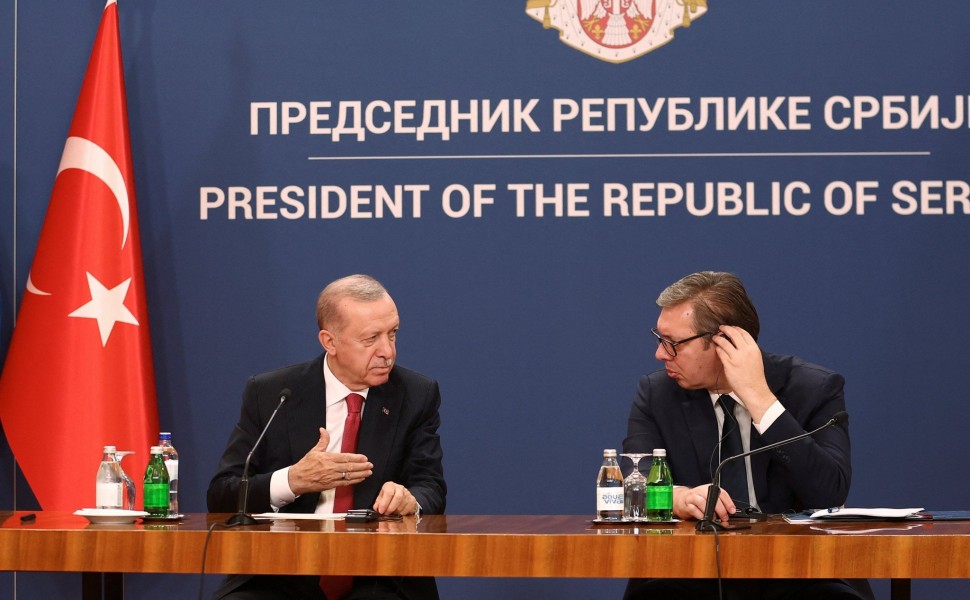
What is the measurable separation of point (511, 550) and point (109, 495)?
1.11 meters

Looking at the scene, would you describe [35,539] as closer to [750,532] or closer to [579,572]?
[579,572]

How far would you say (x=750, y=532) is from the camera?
2.44 meters

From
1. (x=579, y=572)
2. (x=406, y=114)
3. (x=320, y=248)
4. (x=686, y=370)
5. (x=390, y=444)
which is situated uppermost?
(x=406, y=114)

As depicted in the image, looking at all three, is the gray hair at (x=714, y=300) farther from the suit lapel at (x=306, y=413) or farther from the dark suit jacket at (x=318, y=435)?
the suit lapel at (x=306, y=413)

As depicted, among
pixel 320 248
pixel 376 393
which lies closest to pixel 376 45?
pixel 320 248

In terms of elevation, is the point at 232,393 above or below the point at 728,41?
below

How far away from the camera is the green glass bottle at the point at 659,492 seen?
2729mm

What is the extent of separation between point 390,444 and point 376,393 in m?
0.16

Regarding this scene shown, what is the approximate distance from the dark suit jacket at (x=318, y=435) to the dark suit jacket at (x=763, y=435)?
1.94 ft

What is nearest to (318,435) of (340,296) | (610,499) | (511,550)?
(340,296)

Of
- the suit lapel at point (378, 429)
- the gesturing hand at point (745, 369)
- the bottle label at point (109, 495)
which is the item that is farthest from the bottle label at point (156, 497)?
the gesturing hand at point (745, 369)

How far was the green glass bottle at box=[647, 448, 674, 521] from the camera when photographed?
2.73 m

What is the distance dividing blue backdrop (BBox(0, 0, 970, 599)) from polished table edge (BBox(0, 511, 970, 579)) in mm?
1773

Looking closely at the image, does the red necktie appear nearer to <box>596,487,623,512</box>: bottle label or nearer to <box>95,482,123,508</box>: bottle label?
<box>95,482,123,508</box>: bottle label
